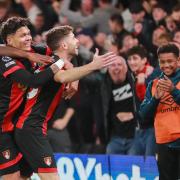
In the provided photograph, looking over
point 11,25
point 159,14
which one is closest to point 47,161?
point 11,25

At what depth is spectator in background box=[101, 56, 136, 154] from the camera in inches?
368

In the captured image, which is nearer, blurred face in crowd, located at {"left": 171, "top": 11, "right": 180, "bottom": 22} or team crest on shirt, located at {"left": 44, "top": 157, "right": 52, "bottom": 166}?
team crest on shirt, located at {"left": 44, "top": 157, "right": 52, "bottom": 166}

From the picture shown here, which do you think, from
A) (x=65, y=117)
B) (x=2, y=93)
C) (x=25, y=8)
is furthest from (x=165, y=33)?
(x=25, y=8)

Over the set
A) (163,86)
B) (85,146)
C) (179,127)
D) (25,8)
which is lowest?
(85,146)

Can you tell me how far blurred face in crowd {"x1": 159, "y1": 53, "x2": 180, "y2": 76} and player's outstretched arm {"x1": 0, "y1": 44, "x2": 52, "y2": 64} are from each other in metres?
1.18

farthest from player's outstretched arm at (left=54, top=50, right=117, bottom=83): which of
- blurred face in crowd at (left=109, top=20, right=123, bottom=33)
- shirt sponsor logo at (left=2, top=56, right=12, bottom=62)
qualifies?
blurred face in crowd at (left=109, top=20, right=123, bottom=33)

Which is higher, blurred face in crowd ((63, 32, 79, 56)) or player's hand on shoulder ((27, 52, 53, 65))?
blurred face in crowd ((63, 32, 79, 56))

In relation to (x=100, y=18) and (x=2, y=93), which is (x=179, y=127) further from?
(x=100, y=18)

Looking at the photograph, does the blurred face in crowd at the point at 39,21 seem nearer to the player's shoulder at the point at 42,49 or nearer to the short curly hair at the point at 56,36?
the player's shoulder at the point at 42,49

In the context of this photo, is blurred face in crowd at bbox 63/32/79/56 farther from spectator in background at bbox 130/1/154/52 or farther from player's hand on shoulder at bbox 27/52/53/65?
spectator in background at bbox 130/1/154/52

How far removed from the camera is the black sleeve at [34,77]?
6.61 m

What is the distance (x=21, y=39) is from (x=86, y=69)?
3.00ft

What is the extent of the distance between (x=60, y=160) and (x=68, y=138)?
3.98 feet

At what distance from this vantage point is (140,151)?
29.3ft
